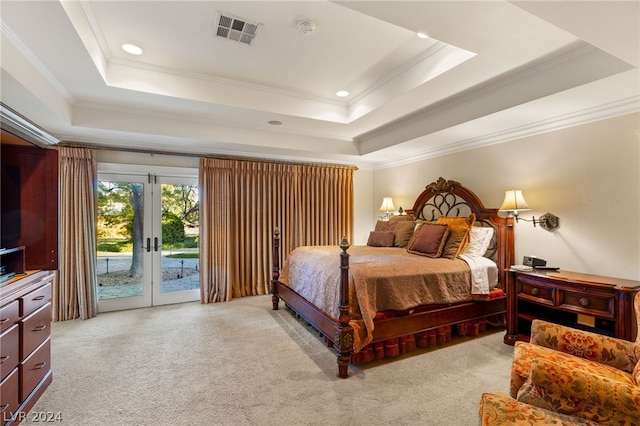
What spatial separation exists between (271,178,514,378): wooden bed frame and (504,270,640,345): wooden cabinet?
0.35 metres

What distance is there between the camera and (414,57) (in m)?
2.91

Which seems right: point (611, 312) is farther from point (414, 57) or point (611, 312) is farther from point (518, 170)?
point (414, 57)

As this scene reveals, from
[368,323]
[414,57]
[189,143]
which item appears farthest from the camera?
[189,143]

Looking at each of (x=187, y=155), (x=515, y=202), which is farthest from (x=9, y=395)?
(x=515, y=202)

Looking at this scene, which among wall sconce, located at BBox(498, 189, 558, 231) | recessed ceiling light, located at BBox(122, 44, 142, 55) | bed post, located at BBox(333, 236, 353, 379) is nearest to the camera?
bed post, located at BBox(333, 236, 353, 379)

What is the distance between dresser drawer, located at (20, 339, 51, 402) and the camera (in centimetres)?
207

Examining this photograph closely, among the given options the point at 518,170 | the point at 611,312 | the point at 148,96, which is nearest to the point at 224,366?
the point at 148,96

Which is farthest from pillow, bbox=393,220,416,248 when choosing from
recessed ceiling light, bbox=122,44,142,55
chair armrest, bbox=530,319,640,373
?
recessed ceiling light, bbox=122,44,142,55

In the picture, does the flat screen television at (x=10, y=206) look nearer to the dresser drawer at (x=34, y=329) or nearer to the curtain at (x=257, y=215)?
the dresser drawer at (x=34, y=329)

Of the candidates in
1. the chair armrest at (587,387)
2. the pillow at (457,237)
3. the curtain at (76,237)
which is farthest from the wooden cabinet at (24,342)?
the pillow at (457,237)

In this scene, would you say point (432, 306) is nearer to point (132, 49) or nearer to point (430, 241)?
point (430, 241)

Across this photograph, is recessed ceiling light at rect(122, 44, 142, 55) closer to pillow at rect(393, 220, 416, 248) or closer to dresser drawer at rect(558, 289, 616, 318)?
pillow at rect(393, 220, 416, 248)

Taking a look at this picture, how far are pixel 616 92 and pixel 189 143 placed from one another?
4741 mm

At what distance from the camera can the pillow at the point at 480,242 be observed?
12.5 ft
